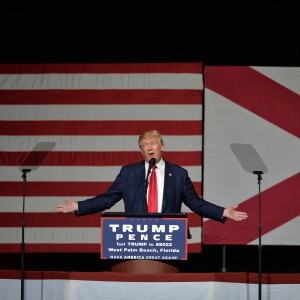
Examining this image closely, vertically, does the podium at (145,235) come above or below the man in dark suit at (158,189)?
below

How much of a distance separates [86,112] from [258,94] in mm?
1450

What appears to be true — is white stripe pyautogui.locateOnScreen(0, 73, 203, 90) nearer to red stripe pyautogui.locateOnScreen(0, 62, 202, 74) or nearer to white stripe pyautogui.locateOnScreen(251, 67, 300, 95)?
red stripe pyautogui.locateOnScreen(0, 62, 202, 74)

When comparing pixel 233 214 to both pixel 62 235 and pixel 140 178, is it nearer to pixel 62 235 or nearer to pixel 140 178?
pixel 140 178


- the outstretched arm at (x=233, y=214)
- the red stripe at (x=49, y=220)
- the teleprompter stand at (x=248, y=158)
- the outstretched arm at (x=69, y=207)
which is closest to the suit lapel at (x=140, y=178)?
the outstretched arm at (x=69, y=207)

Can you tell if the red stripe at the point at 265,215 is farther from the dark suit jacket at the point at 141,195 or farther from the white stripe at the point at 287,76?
the dark suit jacket at the point at 141,195

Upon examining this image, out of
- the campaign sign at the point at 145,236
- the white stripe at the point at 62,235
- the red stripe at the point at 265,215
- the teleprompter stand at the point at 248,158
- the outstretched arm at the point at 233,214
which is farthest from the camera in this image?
the white stripe at the point at 62,235

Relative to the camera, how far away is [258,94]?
6.18 meters

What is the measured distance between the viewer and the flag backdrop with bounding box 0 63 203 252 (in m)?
6.13

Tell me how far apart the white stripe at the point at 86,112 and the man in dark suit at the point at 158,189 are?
1.80 m

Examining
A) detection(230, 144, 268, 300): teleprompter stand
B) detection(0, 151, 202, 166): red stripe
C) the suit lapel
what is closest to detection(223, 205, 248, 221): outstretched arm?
the suit lapel

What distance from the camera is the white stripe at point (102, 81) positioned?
619 cm

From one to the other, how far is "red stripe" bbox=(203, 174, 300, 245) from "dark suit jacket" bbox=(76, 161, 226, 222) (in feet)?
5.33

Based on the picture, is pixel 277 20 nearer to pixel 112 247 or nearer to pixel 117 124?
pixel 117 124

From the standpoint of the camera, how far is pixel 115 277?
157 inches
